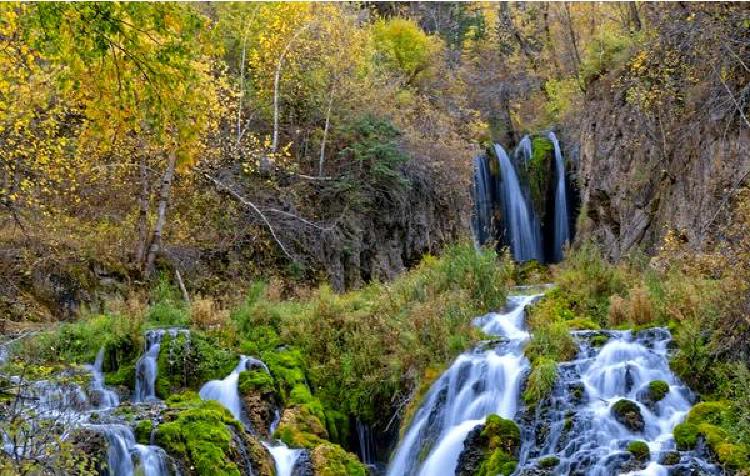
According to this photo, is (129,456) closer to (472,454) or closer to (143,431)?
(143,431)

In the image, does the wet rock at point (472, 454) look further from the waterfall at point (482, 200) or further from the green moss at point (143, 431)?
the waterfall at point (482, 200)

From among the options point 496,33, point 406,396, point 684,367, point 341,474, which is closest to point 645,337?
point 684,367

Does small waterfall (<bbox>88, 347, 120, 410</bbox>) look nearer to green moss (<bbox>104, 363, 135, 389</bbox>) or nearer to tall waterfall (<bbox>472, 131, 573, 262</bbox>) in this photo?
green moss (<bbox>104, 363, 135, 389</bbox>)

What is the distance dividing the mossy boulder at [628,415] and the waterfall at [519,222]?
12934 millimetres

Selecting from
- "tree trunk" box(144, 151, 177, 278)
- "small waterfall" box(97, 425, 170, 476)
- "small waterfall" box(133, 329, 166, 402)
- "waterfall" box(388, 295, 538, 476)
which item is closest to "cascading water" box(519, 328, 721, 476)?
"waterfall" box(388, 295, 538, 476)

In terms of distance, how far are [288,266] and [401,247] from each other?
3629 millimetres

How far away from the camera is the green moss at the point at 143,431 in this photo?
344 inches

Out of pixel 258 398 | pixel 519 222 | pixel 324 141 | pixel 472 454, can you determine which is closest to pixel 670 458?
pixel 472 454

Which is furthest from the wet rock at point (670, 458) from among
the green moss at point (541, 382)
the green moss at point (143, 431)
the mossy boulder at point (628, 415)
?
the green moss at point (143, 431)

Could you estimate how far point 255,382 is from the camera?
11.4 m

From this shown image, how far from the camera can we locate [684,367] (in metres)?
9.94

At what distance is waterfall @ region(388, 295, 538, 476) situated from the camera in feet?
32.7

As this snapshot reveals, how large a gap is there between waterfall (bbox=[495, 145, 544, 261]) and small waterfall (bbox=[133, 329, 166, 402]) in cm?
1257

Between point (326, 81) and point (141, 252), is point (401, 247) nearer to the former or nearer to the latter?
point (326, 81)
